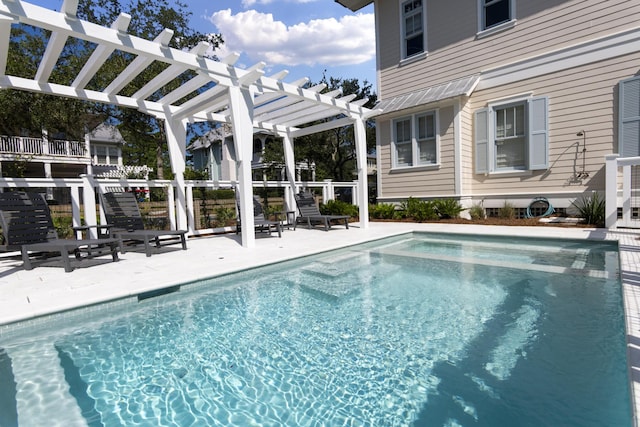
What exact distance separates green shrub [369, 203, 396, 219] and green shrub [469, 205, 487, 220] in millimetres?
2303

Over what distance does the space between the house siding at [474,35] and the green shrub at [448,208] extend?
12.7 feet

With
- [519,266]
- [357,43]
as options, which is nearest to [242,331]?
[519,266]

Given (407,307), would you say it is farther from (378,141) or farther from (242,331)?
(378,141)

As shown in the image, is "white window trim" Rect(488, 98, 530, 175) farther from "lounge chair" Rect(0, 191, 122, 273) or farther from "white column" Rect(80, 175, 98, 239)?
"white column" Rect(80, 175, 98, 239)

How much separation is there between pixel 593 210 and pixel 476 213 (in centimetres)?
273

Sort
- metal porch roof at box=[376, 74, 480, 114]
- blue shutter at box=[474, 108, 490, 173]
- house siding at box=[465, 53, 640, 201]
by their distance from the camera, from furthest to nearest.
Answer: blue shutter at box=[474, 108, 490, 173]
metal porch roof at box=[376, 74, 480, 114]
house siding at box=[465, 53, 640, 201]

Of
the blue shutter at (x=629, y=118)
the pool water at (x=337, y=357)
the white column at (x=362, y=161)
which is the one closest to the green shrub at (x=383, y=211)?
the white column at (x=362, y=161)

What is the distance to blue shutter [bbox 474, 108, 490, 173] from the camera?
32.3ft

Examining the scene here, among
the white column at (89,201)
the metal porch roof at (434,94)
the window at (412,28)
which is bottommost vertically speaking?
the white column at (89,201)

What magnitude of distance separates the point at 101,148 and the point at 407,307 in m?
29.3

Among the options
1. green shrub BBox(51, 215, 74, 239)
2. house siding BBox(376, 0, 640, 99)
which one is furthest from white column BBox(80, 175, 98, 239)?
house siding BBox(376, 0, 640, 99)

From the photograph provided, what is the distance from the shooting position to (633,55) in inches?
303

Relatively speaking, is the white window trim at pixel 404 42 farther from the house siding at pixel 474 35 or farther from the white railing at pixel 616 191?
the white railing at pixel 616 191

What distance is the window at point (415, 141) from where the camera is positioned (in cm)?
1076
